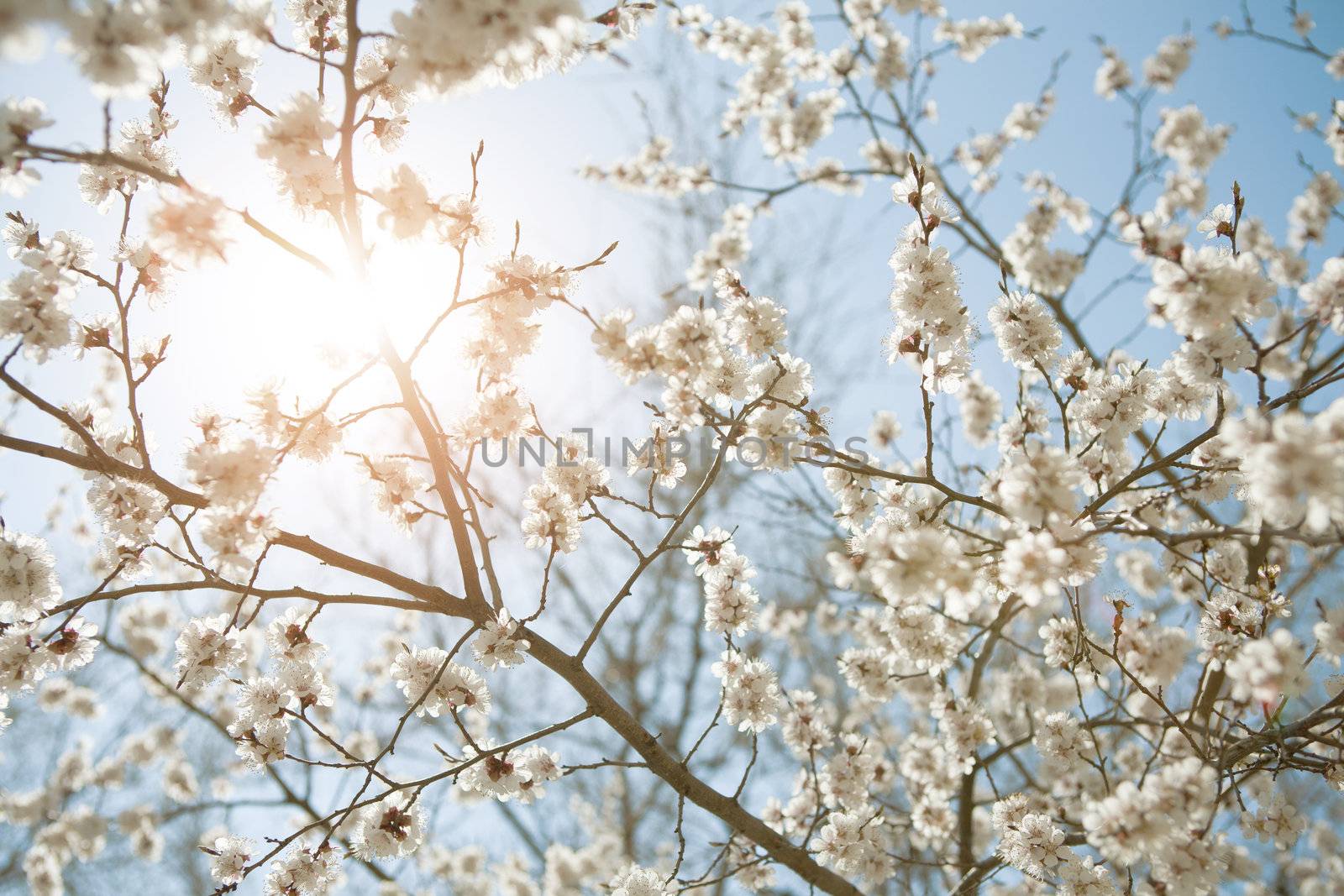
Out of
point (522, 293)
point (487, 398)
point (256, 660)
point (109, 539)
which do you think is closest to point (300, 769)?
point (256, 660)

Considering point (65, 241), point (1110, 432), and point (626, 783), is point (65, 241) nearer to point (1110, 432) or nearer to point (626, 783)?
point (1110, 432)

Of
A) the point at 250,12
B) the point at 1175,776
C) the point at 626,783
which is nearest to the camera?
the point at 1175,776

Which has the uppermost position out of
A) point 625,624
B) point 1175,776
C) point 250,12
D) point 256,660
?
point 625,624

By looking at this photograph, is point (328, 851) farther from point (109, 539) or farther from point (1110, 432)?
point (1110, 432)

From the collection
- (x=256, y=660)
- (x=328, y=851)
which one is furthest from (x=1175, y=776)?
(x=256, y=660)

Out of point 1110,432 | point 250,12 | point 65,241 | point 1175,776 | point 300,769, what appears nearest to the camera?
point 1175,776

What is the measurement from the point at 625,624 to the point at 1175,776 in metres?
7.39

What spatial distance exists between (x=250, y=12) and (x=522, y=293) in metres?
0.97

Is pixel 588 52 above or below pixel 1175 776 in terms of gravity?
above

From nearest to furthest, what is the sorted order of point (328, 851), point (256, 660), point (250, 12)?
point (250, 12), point (328, 851), point (256, 660)

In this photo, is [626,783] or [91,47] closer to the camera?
[91,47]

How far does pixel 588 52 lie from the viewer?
8.71 ft

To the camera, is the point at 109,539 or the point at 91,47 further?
the point at 109,539

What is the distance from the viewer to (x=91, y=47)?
142 cm
